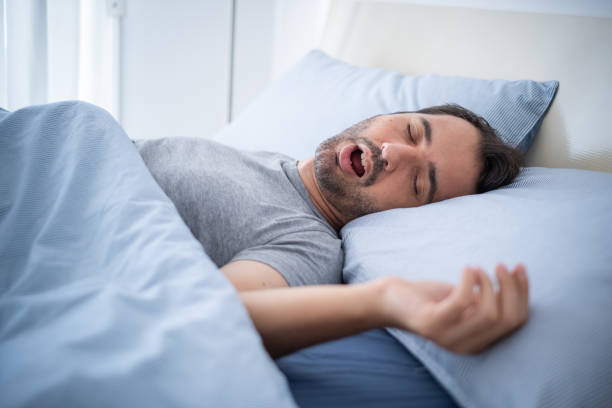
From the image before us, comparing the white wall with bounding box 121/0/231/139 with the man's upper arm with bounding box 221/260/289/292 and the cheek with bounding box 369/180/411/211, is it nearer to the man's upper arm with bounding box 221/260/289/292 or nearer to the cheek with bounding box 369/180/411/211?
the cheek with bounding box 369/180/411/211

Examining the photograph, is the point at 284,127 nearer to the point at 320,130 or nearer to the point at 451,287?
the point at 320,130

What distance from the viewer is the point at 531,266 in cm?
62

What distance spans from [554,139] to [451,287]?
68cm

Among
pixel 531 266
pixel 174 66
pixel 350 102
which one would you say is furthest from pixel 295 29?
pixel 531 266

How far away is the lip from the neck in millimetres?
86

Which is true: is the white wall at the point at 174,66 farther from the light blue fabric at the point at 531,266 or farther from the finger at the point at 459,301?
the finger at the point at 459,301

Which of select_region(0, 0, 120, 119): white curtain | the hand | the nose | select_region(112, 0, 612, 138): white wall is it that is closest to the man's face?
the nose

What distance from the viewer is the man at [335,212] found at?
22.0 inches

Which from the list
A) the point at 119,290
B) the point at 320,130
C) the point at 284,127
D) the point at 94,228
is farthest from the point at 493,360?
the point at 284,127

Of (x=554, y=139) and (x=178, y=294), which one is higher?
(x=554, y=139)

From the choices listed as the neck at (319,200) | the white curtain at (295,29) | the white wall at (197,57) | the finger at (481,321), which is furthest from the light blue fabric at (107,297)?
the white wall at (197,57)

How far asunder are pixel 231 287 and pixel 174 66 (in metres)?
2.43

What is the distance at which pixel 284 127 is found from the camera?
1424 mm

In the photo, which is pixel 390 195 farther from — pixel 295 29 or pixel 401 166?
pixel 295 29
